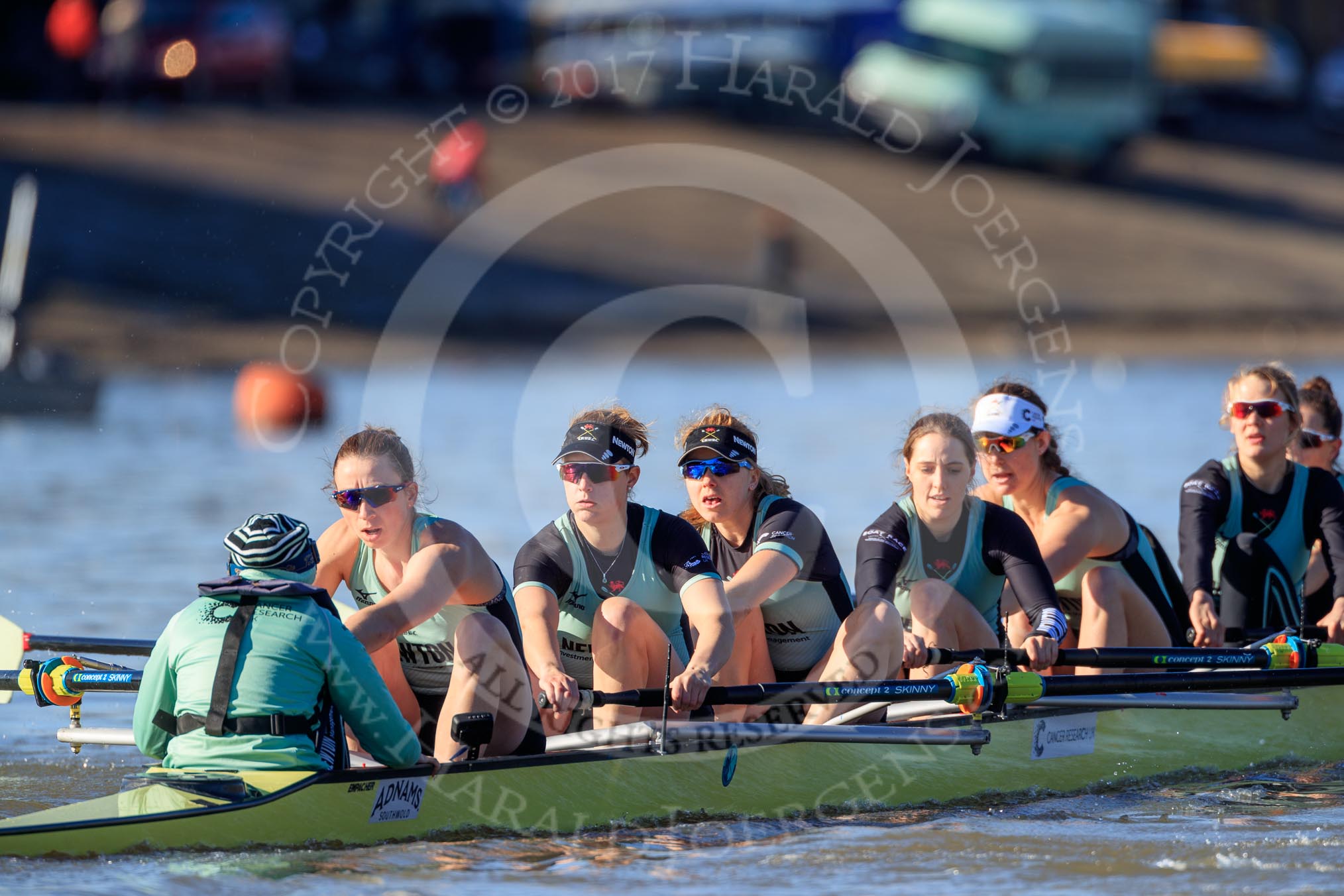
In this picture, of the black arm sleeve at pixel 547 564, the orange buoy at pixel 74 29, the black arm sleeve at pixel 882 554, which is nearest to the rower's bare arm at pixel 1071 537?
the black arm sleeve at pixel 882 554

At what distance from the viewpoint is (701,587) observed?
21.1 feet

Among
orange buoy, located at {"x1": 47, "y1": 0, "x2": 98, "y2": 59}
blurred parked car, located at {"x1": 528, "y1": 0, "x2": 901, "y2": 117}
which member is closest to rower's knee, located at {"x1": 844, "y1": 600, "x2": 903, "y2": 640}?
blurred parked car, located at {"x1": 528, "y1": 0, "x2": 901, "y2": 117}

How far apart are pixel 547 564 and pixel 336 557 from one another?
2.59 feet

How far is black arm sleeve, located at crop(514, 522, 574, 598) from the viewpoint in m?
6.54

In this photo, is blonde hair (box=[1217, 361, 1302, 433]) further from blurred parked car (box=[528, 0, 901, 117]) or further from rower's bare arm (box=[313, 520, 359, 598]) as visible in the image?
blurred parked car (box=[528, 0, 901, 117])

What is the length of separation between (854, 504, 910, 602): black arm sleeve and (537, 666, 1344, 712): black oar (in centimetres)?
47

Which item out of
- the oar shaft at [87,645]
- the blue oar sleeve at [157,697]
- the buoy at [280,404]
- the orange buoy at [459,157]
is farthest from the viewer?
the orange buoy at [459,157]

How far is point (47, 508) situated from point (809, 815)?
10.3 meters

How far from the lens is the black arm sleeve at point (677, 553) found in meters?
6.52

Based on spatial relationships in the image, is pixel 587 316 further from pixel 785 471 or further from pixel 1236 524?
pixel 1236 524

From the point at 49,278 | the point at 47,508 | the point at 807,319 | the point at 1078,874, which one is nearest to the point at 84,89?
the point at 49,278

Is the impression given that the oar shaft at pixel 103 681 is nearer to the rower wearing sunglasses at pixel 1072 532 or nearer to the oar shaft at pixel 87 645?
the oar shaft at pixel 87 645

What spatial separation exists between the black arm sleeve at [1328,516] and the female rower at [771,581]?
263cm

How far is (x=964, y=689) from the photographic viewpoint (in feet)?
22.3
